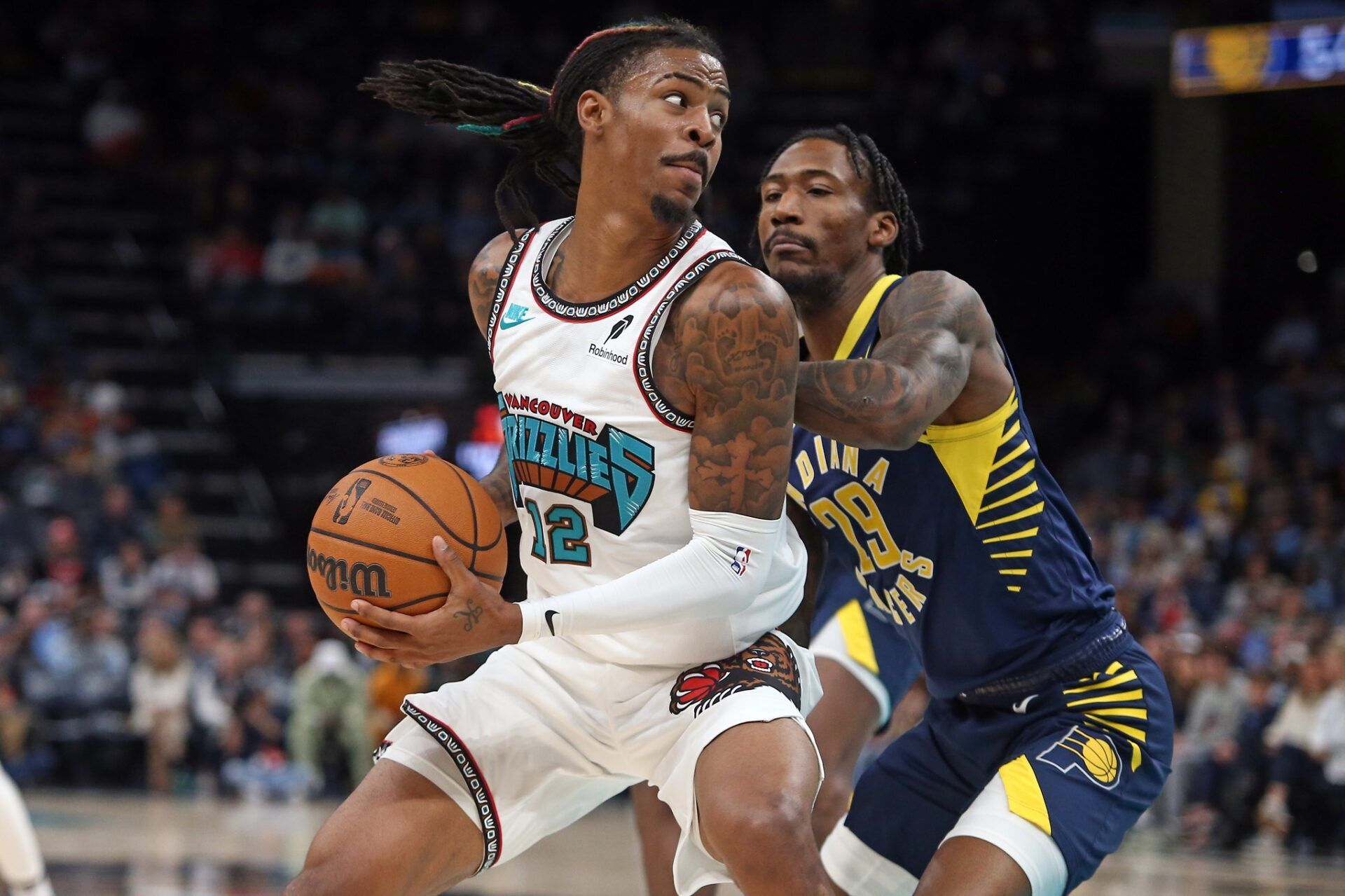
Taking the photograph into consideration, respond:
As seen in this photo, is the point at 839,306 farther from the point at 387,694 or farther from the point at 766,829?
the point at 387,694

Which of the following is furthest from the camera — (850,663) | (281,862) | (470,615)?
(281,862)

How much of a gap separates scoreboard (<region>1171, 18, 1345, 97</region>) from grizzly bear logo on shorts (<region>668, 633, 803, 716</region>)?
406 inches

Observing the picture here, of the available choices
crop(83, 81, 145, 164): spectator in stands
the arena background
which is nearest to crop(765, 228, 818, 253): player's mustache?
the arena background

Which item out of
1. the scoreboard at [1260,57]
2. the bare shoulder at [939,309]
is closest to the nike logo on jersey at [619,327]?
the bare shoulder at [939,309]

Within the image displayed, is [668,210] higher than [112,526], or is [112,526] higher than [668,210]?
[668,210]

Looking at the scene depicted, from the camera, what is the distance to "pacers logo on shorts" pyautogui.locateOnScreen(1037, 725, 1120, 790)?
4.11 meters

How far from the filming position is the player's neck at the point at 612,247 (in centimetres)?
391

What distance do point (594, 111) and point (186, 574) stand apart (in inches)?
462

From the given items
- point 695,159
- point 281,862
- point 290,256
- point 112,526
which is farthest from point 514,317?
point 290,256

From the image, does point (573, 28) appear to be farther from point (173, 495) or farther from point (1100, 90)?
point (173, 495)

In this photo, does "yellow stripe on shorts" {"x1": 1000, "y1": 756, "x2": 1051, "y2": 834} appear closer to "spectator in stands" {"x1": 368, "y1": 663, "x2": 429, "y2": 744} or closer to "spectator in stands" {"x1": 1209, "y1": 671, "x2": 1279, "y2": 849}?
"spectator in stands" {"x1": 1209, "y1": 671, "x2": 1279, "y2": 849}

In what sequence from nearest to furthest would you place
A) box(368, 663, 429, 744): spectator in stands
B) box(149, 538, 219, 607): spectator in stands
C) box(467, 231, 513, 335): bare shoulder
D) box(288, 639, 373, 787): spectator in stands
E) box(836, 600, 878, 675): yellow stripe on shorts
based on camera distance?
box(467, 231, 513, 335): bare shoulder → box(836, 600, 878, 675): yellow stripe on shorts → box(368, 663, 429, 744): spectator in stands → box(288, 639, 373, 787): spectator in stands → box(149, 538, 219, 607): spectator in stands

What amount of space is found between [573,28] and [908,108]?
17.2ft

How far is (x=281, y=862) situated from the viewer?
9266 millimetres
